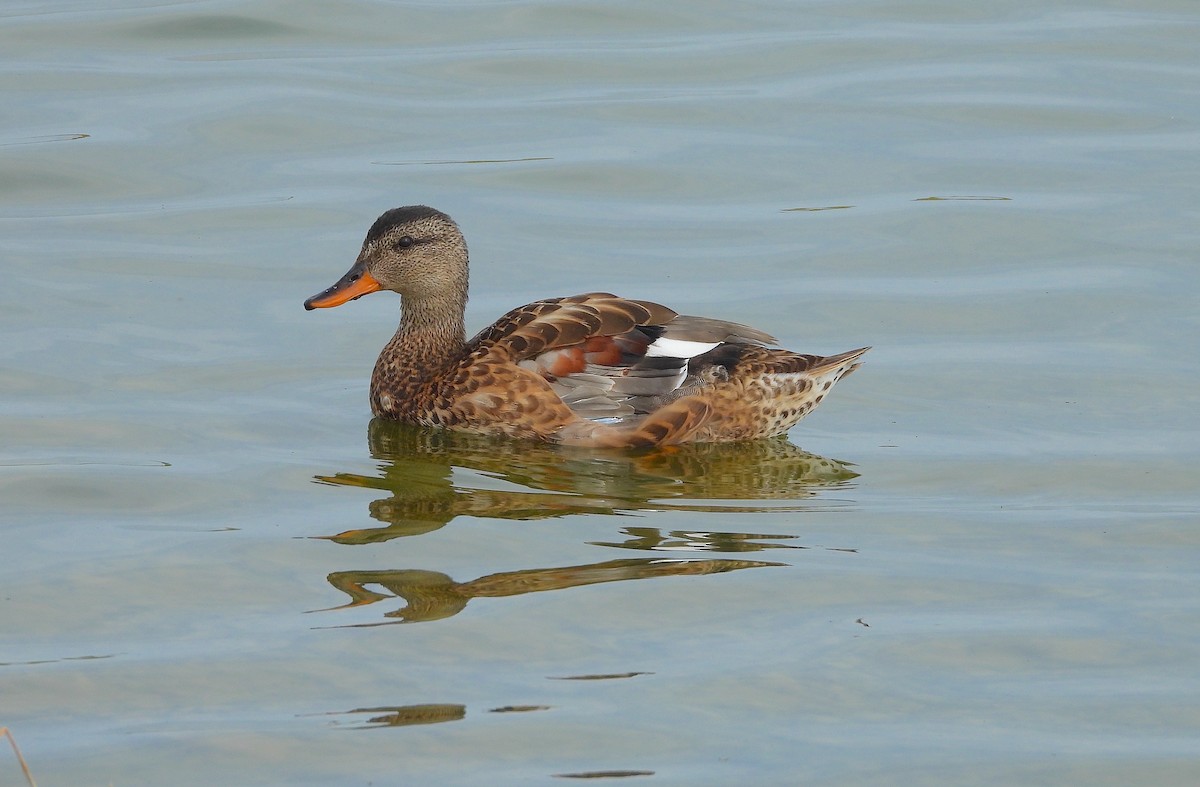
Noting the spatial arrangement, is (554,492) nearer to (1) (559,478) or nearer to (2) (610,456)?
(1) (559,478)

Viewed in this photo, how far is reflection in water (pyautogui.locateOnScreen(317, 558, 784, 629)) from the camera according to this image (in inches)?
279

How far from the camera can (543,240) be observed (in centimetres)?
1270

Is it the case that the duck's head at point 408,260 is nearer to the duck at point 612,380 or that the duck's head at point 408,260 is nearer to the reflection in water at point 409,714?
the duck at point 612,380

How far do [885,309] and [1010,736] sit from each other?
18.4 feet

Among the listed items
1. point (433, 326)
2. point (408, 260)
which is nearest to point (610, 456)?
point (433, 326)

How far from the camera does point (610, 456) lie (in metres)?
9.25

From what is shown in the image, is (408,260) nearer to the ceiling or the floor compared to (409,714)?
nearer to the ceiling

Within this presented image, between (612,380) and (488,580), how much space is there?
240 cm

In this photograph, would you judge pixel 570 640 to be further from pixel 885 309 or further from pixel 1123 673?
pixel 885 309

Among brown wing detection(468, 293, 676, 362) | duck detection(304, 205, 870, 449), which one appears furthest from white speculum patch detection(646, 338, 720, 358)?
brown wing detection(468, 293, 676, 362)

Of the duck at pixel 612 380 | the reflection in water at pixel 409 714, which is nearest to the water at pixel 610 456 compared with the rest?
the reflection in water at pixel 409 714

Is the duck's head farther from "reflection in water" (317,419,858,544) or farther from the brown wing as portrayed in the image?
"reflection in water" (317,419,858,544)

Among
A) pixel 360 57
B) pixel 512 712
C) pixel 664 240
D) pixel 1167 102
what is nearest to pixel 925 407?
pixel 664 240

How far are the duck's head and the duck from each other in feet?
1.68
